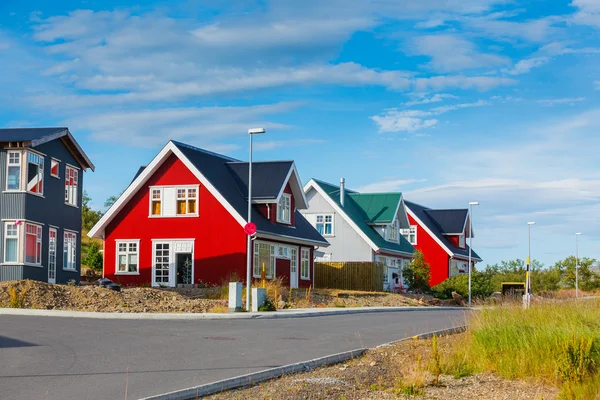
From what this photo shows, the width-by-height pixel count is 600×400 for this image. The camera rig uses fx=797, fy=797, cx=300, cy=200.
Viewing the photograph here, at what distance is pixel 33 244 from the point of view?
34.1 meters

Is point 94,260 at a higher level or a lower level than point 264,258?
lower

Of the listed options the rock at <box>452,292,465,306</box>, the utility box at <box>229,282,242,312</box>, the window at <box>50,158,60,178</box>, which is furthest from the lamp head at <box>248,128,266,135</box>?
the rock at <box>452,292,465,306</box>

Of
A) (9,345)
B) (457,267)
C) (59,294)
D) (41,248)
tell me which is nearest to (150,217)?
(41,248)

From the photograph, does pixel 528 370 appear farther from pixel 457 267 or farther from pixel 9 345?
pixel 457 267

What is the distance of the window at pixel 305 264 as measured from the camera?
4650 cm

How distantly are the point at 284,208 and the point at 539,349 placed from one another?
31373 millimetres

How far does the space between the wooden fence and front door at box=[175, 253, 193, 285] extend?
11743 millimetres

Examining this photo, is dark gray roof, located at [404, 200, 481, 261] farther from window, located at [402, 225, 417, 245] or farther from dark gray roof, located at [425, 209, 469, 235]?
window, located at [402, 225, 417, 245]

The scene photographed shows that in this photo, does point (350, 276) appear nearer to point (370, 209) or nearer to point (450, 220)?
point (370, 209)

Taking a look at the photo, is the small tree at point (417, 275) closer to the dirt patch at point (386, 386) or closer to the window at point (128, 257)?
the window at point (128, 257)

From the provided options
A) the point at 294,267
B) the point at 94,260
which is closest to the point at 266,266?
the point at 294,267

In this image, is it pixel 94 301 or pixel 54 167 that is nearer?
pixel 94 301

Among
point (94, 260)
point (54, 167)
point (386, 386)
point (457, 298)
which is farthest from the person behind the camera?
point (94, 260)

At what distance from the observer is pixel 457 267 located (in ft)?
225
